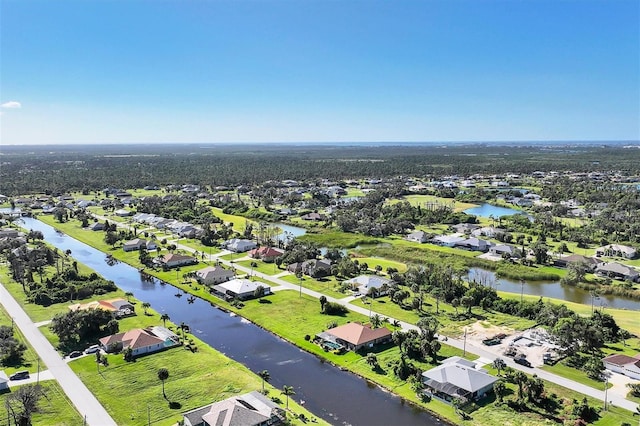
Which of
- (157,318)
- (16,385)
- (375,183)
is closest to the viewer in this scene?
(16,385)

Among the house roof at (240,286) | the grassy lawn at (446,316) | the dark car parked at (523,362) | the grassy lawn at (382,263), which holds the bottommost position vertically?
the grassy lawn at (382,263)

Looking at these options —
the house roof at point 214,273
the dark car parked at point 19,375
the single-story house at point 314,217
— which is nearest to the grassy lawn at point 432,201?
the single-story house at point 314,217

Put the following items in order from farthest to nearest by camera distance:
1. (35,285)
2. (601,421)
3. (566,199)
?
1. (566,199)
2. (35,285)
3. (601,421)

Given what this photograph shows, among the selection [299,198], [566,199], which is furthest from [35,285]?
[566,199]

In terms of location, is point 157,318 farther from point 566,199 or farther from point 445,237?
point 566,199

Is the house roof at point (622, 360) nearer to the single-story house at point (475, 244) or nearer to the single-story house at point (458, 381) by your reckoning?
the single-story house at point (458, 381)

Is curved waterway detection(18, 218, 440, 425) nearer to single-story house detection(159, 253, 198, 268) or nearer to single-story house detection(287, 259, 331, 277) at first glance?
single-story house detection(159, 253, 198, 268)
